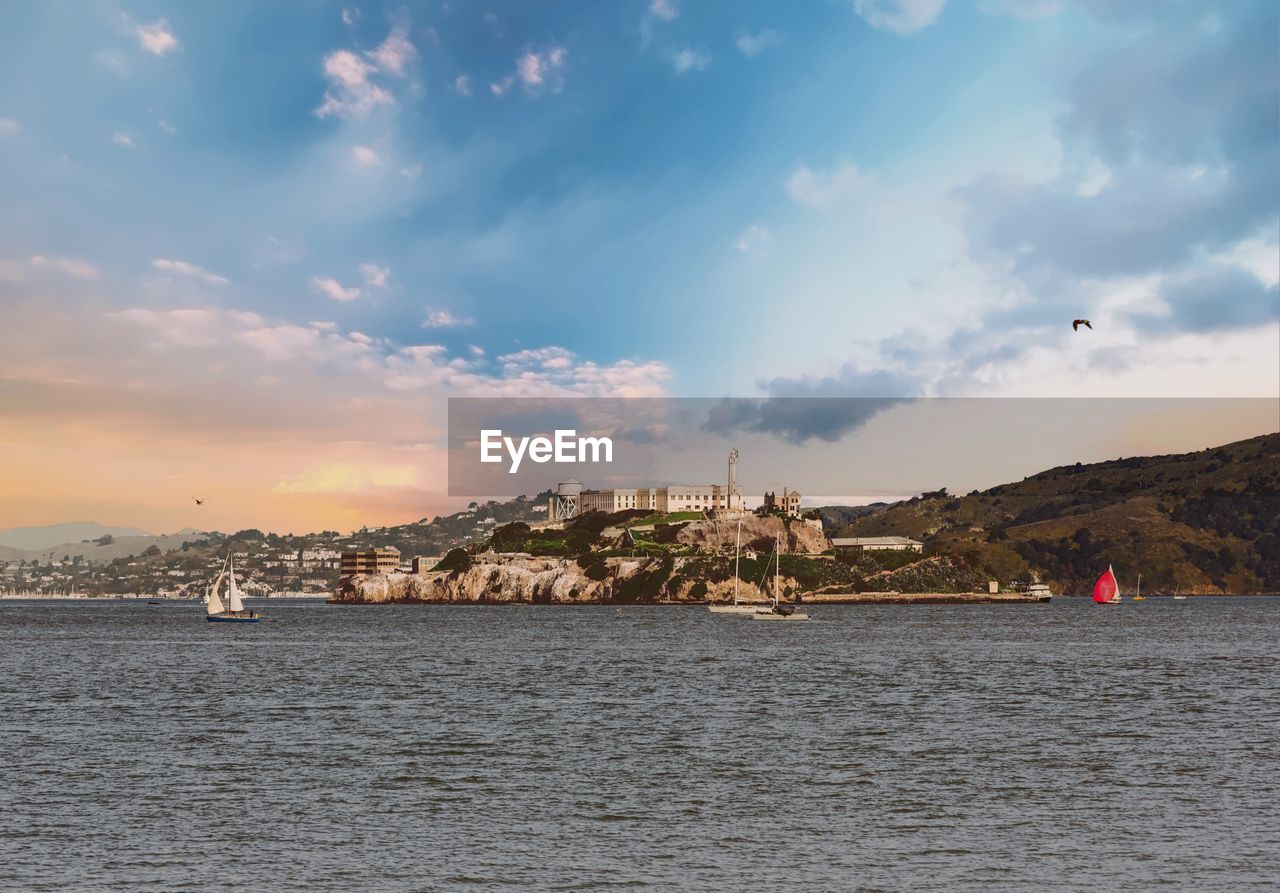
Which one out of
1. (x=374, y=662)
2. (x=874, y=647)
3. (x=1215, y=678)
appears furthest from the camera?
(x=874, y=647)

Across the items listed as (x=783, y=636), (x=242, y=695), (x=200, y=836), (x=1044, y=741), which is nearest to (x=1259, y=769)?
(x=1044, y=741)

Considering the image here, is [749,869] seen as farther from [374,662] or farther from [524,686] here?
[374,662]

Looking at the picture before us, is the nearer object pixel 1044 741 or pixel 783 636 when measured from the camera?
pixel 1044 741

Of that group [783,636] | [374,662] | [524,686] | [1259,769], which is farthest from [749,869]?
[783,636]

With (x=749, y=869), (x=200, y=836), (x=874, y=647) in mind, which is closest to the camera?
(x=749, y=869)

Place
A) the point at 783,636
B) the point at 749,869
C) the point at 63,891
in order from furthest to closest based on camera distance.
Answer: the point at 783,636 → the point at 749,869 → the point at 63,891

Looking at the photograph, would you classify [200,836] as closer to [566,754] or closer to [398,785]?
[398,785]
